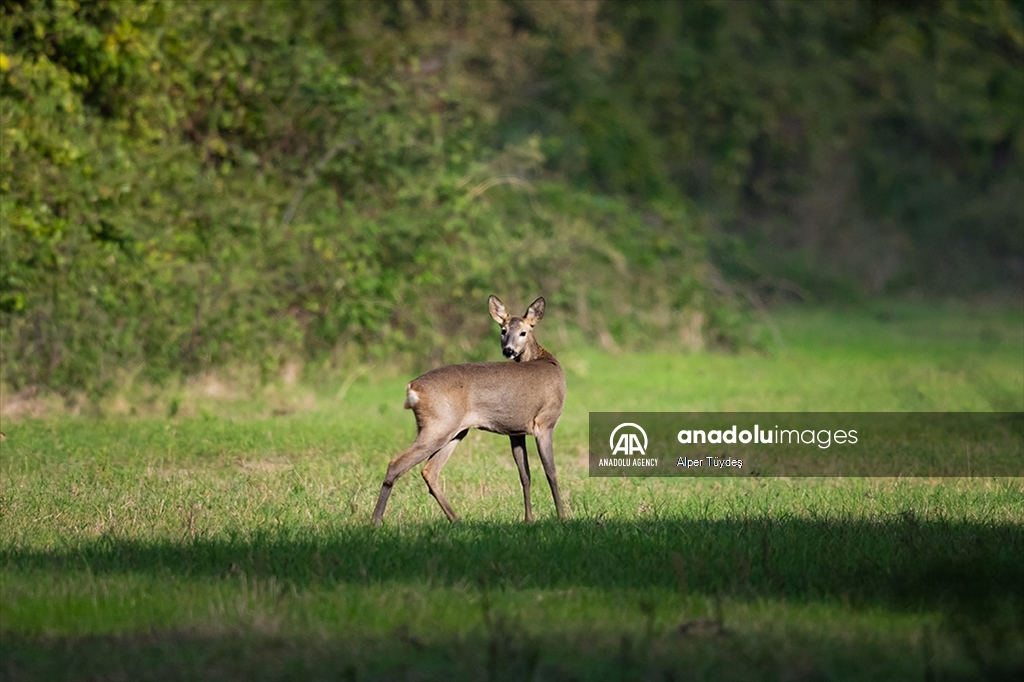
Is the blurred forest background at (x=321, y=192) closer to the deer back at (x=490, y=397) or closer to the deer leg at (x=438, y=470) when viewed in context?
the deer back at (x=490, y=397)

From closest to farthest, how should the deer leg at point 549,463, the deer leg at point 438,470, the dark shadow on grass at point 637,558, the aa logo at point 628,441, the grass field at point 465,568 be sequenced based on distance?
the grass field at point 465,568 < the dark shadow on grass at point 637,558 < the deer leg at point 438,470 < the deer leg at point 549,463 < the aa logo at point 628,441

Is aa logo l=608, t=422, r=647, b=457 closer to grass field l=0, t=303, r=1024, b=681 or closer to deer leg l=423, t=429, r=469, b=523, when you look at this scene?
grass field l=0, t=303, r=1024, b=681

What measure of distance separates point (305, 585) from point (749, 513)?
361 cm

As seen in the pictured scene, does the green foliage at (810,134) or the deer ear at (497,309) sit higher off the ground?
the green foliage at (810,134)

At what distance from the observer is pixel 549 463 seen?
9.73m

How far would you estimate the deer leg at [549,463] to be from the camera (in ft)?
31.6

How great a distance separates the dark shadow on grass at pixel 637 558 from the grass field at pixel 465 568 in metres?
0.02

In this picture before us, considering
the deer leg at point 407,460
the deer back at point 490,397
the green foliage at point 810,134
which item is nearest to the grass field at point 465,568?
the deer leg at point 407,460

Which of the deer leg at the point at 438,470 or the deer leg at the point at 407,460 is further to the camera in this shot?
the deer leg at the point at 438,470

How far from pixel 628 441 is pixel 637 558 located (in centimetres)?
614

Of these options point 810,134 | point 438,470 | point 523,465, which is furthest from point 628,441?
point 810,134

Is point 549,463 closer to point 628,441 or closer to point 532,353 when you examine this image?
point 532,353

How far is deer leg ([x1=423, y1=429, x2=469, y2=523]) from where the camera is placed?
952 cm

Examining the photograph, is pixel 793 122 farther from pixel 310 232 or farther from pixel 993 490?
pixel 993 490
